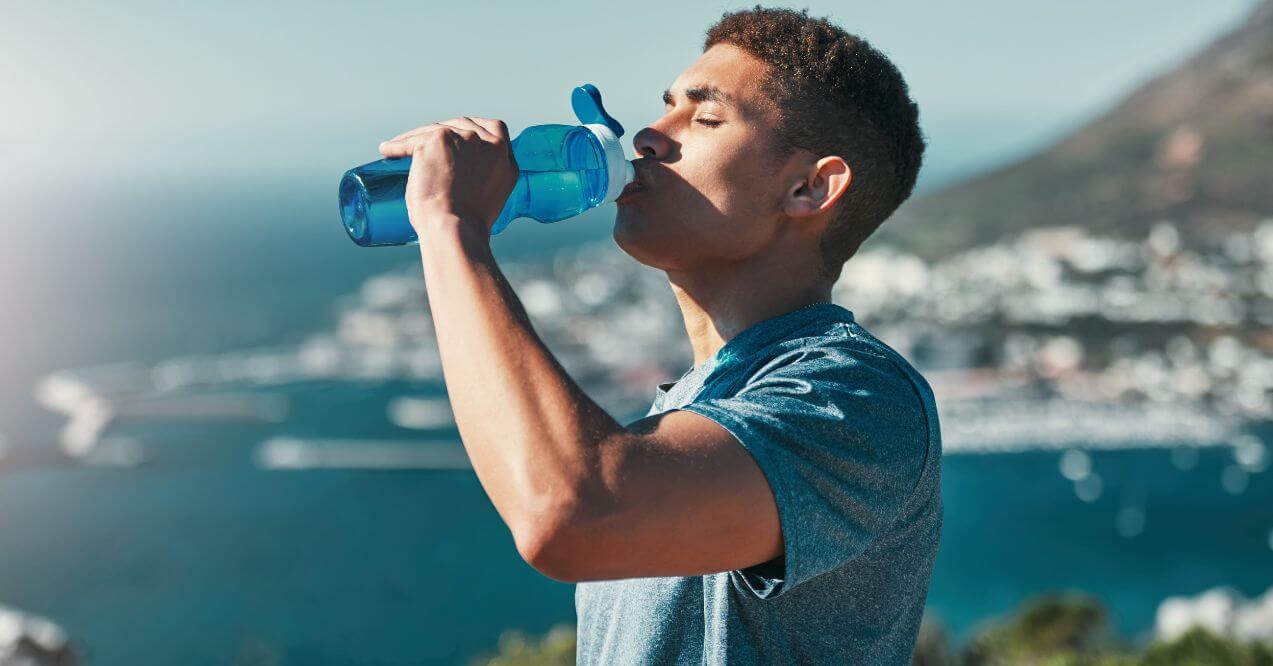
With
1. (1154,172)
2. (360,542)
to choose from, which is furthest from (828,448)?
(1154,172)

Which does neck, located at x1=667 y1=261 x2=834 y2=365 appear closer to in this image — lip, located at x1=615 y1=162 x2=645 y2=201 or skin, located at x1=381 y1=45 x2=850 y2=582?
lip, located at x1=615 y1=162 x2=645 y2=201

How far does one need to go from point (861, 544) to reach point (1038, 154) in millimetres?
56071

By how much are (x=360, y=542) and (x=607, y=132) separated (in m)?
24.7

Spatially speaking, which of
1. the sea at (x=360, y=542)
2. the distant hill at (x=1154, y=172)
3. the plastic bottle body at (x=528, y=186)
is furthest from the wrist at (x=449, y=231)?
the distant hill at (x=1154, y=172)

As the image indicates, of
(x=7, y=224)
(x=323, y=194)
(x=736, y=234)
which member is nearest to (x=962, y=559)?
(x=736, y=234)

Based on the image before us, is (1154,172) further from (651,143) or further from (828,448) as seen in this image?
(828,448)

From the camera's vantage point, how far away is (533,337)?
30.3 inches

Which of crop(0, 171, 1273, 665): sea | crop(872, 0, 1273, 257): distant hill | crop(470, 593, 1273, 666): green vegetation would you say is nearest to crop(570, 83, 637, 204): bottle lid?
crop(470, 593, 1273, 666): green vegetation

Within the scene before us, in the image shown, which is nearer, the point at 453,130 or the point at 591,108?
the point at 453,130

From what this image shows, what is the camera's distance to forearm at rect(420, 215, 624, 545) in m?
0.72

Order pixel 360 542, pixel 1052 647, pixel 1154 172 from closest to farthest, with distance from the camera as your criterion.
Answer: pixel 1052 647, pixel 360 542, pixel 1154 172

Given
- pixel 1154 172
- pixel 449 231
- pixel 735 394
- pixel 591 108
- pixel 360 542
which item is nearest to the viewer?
pixel 449 231

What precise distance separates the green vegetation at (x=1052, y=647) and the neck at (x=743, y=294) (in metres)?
1.13

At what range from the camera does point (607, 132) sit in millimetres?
1129
